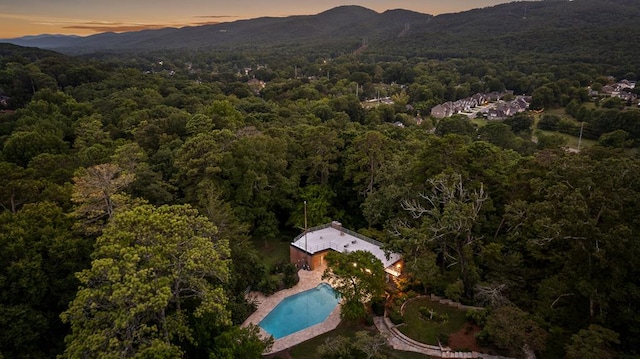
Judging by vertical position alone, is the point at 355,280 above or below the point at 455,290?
above

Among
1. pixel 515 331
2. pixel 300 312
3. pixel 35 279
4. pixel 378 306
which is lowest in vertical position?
pixel 300 312

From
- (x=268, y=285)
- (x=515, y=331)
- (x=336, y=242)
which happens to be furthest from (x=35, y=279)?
(x=515, y=331)

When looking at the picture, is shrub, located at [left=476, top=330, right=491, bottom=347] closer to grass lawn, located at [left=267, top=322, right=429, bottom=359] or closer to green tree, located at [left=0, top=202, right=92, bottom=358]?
grass lawn, located at [left=267, top=322, right=429, bottom=359]

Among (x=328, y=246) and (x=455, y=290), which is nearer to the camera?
(x=455, y=290)

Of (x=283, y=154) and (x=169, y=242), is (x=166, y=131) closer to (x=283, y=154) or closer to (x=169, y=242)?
(x=283, y=154)

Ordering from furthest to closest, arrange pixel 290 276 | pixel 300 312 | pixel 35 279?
pixel 290 276
pixel 300 312
pixel 35 279

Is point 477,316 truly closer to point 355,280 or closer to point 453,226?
point 453,226

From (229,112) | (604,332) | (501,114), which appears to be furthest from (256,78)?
(604,332)
